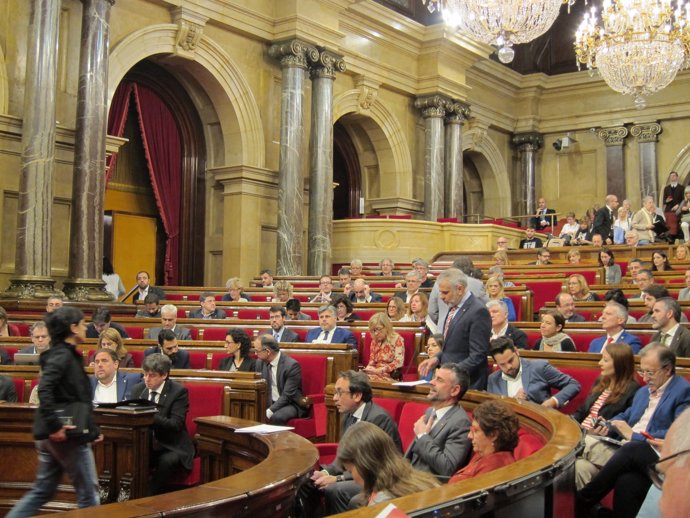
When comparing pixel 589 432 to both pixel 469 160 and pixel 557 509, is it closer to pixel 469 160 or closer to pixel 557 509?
pixel 557 509

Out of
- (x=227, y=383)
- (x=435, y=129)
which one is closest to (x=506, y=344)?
(x=227, y=383)

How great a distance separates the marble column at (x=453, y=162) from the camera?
52.7 feet

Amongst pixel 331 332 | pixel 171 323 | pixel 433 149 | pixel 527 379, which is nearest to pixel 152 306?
pixel 171 323

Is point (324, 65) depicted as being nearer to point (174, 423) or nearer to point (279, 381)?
point (279, 381)

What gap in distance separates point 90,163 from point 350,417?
22.5ft

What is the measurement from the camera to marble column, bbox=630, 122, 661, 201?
17734mm

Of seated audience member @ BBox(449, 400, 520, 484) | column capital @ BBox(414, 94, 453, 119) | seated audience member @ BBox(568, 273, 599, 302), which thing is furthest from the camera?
column capital @ BBox(414, 94, 453, 119)

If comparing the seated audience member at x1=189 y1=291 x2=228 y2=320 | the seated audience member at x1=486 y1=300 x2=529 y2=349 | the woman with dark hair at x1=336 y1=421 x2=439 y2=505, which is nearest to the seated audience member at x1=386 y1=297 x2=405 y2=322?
the seated audience member at x1=486 y1=300 x2=529 y2=349

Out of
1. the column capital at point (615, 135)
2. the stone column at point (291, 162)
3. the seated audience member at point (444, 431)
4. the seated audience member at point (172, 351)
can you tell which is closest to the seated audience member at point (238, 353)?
the seated audience member at point (172, 351)

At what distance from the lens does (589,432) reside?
3.65m

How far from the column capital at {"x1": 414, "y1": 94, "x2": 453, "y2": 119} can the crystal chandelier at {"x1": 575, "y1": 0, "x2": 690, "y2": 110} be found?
14.0 feet

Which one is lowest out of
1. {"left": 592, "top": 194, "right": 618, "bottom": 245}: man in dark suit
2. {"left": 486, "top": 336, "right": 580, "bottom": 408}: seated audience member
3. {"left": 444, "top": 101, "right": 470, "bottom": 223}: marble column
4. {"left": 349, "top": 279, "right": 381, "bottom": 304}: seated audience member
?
{"left": 486, "top": 336, "right": 580, "bottom": 408}: seated audience member

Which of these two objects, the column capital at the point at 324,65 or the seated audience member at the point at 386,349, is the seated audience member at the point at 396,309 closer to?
the seated audience member at the point at 386,349

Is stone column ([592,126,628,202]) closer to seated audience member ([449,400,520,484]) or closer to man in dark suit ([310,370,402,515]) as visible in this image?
man in dark suit ([310,370,402,515])
